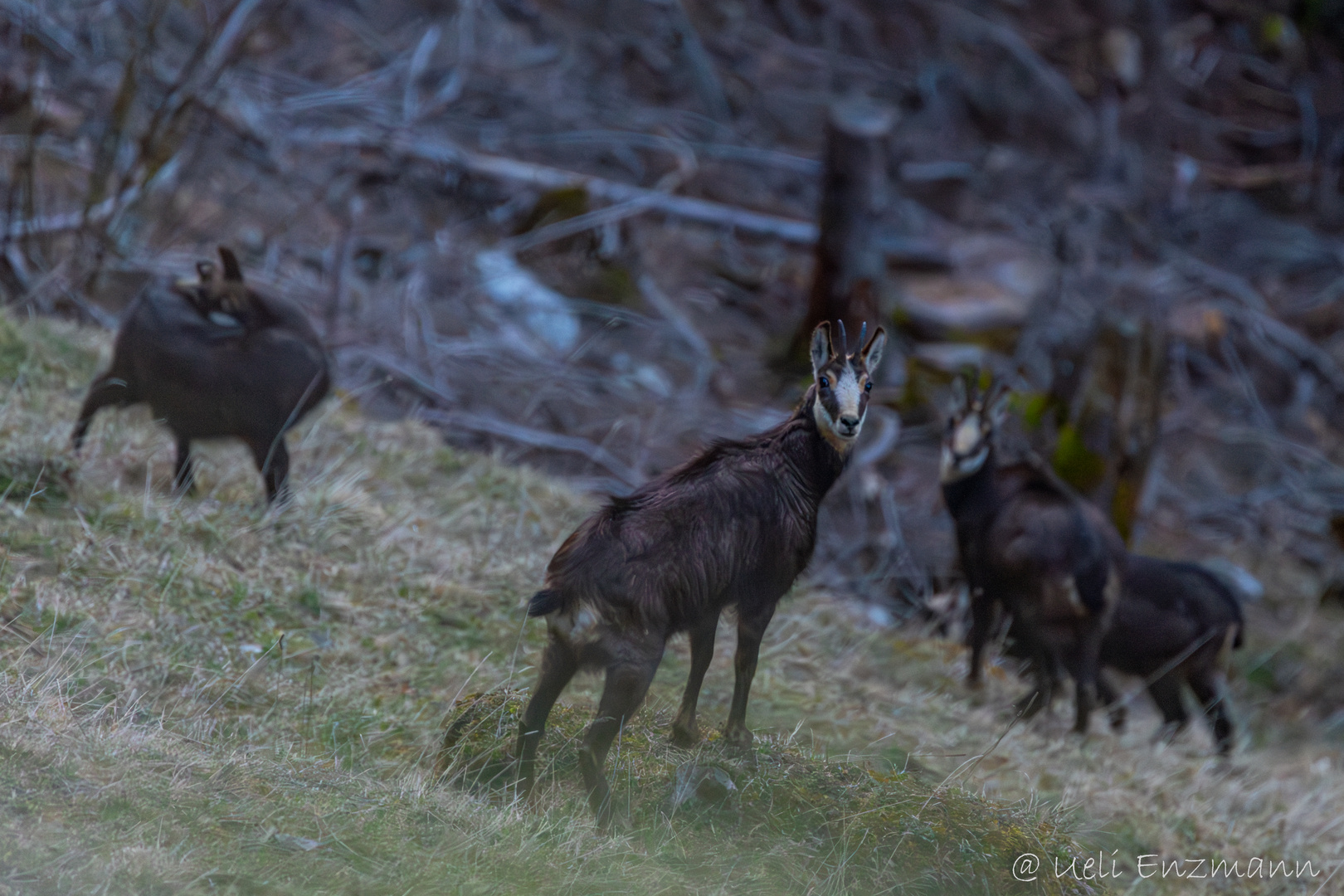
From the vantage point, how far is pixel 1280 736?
9156 mm

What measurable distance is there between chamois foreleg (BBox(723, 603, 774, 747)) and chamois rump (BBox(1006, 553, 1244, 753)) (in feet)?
12.0

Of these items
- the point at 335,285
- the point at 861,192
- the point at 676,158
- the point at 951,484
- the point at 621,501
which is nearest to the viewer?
the point at 621,501

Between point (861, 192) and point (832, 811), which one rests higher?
point (861, 192)

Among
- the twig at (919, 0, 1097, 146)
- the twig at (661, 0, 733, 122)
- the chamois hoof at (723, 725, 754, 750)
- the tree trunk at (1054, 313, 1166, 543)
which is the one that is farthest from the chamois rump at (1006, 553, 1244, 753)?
the twig at (919, 0, 1097, 146)

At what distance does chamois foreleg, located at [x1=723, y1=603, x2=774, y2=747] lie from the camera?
3.98 metres

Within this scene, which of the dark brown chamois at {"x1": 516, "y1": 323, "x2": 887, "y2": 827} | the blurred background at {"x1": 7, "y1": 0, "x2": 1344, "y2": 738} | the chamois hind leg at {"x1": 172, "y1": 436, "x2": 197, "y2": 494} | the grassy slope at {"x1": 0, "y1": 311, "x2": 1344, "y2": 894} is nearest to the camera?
the grassy slope at {"x1": 0, "y1": 311, "x2": 1344, "y2": 894}

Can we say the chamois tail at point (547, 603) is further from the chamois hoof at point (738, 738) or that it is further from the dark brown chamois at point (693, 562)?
the chamois hoof at point (738, 738)

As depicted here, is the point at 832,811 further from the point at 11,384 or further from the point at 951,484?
the point at 11,384

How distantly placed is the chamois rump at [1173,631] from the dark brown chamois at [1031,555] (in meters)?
0.34

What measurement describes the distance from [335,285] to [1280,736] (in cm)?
875

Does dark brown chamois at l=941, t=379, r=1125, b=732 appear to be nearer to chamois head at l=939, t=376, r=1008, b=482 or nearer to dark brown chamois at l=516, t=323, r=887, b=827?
chamois head at l=939, t=376, r=1008, b=482

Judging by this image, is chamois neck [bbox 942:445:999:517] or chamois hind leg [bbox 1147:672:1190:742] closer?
chamois neck [bbox 942:445:999:517]

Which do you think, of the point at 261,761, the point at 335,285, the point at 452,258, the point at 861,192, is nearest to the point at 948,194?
the point at 861,192

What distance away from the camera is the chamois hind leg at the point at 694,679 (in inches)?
153
